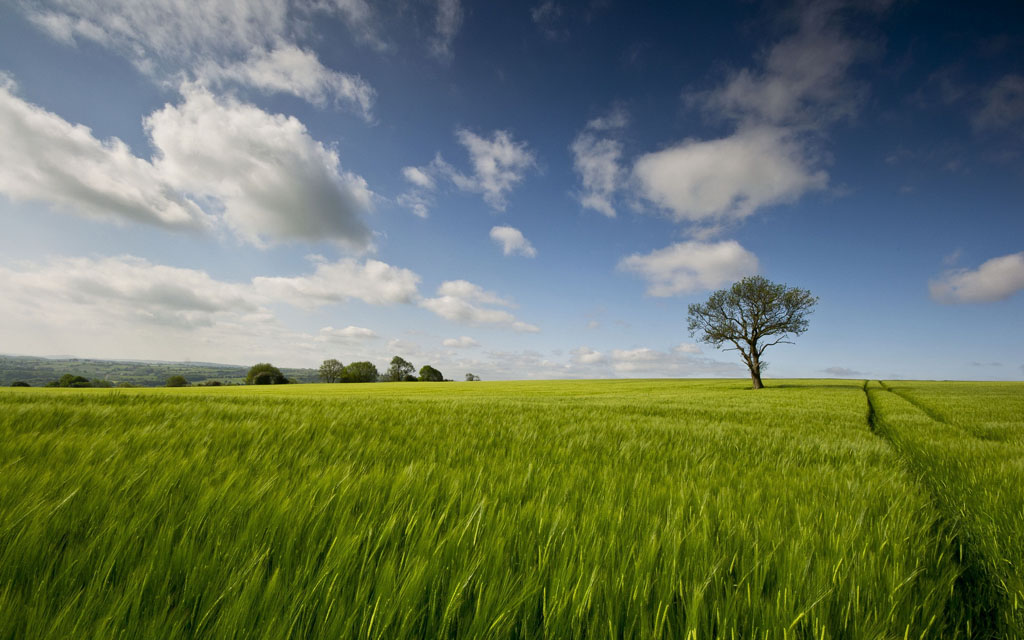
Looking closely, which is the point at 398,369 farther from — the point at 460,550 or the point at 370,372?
the point at 460,550

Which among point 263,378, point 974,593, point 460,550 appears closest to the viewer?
point 460,550

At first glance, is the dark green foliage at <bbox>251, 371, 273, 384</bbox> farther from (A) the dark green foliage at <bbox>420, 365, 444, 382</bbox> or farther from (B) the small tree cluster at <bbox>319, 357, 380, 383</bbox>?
(A) the dark green foliage at <bbox>420, 365, 444, 382</bbox>

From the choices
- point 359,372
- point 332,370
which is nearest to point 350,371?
point 359,372

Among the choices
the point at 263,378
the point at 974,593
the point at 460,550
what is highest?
the point at 460,550

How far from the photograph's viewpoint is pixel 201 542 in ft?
3.81

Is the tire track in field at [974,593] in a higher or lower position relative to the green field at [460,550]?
lower

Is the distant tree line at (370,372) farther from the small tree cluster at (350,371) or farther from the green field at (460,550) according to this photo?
the green field at (460,550)

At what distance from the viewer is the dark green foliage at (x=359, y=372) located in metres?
93.2

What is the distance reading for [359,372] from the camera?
93375 mm

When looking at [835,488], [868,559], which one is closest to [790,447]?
[835,488]

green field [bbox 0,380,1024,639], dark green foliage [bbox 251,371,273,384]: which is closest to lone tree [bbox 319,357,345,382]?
dark green foliage [bbox 251,371,273,384]

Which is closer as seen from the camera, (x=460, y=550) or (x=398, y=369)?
(x=460, y=550)

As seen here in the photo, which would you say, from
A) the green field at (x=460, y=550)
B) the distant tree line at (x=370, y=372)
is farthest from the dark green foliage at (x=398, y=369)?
the green field at (x=460, y=550)

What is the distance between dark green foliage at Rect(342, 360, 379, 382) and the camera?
306 feet
